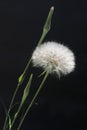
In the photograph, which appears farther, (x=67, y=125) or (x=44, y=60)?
(x=67, y=125)

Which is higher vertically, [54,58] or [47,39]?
[54,58]

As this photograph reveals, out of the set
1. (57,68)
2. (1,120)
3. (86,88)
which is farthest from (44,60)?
(86,88)

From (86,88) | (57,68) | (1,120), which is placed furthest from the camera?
(86,88)

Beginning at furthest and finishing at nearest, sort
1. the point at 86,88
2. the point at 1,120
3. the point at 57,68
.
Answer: the point at 86,88 < the point at 1,120 < the point at 57,68

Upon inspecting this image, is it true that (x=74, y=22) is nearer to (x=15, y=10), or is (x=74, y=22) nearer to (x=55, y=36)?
(x=55, y=36)

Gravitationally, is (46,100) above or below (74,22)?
below

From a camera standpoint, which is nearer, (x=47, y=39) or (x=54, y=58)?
(x=54, y=58)
